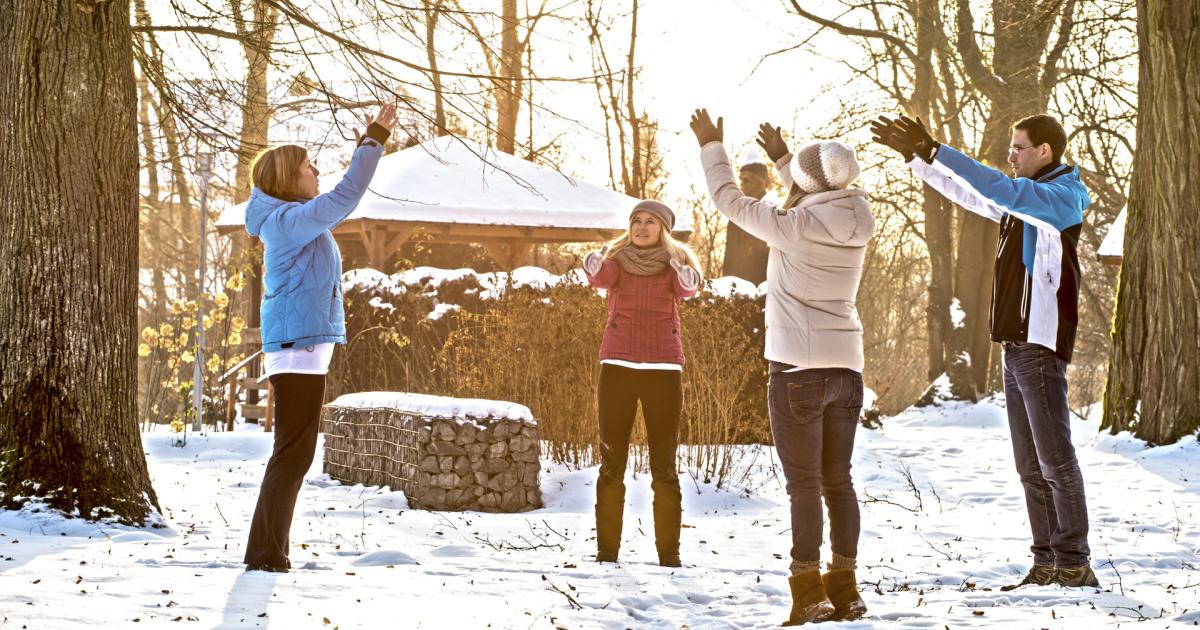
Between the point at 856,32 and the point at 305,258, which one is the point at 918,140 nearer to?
the point at 305,258

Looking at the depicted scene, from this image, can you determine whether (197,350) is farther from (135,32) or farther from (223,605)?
(223,605)

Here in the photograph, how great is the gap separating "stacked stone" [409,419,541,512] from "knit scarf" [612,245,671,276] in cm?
263

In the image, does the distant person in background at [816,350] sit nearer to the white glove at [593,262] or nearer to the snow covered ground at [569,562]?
the snow covered ground at [569,562]

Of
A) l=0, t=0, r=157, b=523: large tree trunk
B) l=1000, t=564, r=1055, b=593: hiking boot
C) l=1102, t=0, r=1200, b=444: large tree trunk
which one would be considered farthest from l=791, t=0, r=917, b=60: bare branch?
l=1000, t=564, r=1055, b=593: hiking boot

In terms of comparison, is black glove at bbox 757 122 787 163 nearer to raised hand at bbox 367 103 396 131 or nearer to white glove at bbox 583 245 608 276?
white glove at bbox 583 245 608 276

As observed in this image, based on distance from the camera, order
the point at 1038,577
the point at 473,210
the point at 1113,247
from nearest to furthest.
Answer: the point at 1038,577, the point at 1113,247, the point at 473,210

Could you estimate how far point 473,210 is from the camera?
1664cm

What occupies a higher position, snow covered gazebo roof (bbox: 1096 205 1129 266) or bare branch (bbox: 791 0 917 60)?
bare branch (bbox: 791 0 917 60)

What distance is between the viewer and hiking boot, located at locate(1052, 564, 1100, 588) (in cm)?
505

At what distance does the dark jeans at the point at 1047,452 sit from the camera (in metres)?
4.93

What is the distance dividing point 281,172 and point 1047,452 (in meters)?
3.10

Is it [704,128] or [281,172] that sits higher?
[704,128]

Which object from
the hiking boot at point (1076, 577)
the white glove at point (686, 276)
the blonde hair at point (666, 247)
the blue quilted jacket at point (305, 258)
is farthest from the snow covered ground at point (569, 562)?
the blonde hair at point (666, 247)

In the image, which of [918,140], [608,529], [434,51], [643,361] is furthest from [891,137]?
[434,51]
